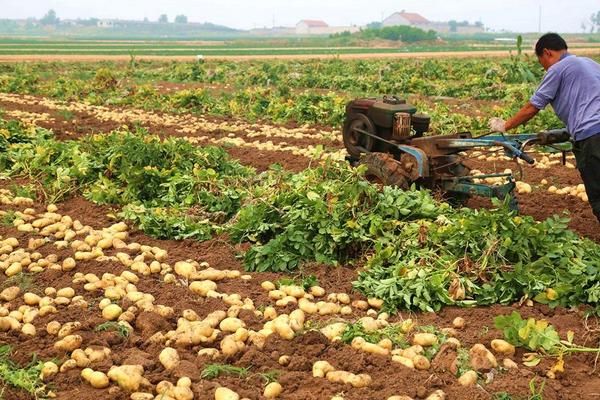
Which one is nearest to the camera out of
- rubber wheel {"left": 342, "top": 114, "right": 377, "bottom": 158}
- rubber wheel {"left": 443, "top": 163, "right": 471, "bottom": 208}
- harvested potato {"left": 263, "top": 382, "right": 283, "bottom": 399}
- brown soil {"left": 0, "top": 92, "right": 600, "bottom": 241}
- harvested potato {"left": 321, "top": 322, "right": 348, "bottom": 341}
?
harvested potato {"left": 263, "top": 382, "right": 283, "bottom": 399}

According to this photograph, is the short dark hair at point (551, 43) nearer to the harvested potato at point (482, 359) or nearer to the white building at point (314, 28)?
the harvested potato at point (482, 359)

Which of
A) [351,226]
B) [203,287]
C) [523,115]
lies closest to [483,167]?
[523,115]

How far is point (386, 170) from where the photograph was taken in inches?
235

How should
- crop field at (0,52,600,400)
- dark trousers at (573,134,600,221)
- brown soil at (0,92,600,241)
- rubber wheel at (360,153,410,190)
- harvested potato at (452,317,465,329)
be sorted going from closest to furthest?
crop field at (0,52,600,400), harvested potato at (452,317,465,329), dark trousers at (573,134,600,221), rubber wheel at (360,153,410,190), brown soil at (0,92,600,241)

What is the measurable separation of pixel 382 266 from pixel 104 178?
11.1 ft

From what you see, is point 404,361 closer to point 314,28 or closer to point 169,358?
point 169,358

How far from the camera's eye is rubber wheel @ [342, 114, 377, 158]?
662cm

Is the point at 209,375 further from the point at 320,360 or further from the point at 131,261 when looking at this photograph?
the point at 131,261

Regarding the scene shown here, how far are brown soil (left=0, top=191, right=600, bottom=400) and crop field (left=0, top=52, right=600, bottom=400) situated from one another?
0.01 metres

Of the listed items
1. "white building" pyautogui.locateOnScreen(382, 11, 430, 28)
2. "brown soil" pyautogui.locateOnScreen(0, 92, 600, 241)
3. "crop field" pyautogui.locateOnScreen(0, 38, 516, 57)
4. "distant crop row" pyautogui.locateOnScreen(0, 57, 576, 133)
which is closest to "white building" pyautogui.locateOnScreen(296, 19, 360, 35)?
"white building" pyautogui.locateOnScreen(382, 11, 430, 28)

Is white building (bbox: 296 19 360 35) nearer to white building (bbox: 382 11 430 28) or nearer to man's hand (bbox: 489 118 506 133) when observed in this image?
white building (bbox: 382 11 430 28)

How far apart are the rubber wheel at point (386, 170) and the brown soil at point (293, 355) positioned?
1298mm

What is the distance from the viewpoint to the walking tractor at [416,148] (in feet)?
18.5

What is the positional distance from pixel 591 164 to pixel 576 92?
61 centimetres
